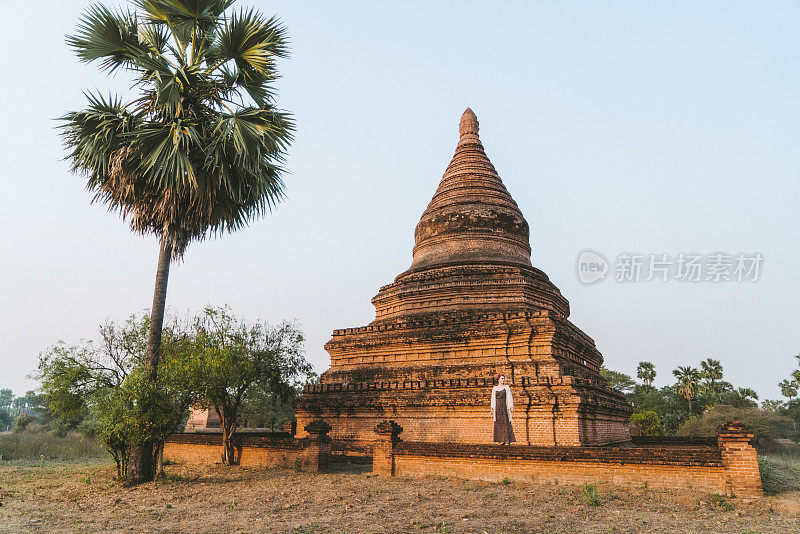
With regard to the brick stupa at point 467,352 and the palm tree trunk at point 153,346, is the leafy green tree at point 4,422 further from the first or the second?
the palm tree trunk at point 153,346

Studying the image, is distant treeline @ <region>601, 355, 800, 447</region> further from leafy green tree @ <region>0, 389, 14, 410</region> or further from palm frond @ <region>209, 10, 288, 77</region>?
leafy green tree @ <region>0, 389, 14, 410</region>

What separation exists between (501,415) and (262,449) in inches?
283

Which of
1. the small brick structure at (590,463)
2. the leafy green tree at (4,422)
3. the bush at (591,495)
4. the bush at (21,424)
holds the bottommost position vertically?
the leafy green tree at (4,422)

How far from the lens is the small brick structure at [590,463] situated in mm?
9273

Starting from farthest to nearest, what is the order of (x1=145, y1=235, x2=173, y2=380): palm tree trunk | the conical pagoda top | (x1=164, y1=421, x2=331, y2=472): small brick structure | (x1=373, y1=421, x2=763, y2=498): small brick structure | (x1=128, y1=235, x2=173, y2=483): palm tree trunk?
the conical pagoda top → (x1=164, y1=421, x2=331, y2=472): small brick structure → (x1=145, y1=235, x2=173, y2=380): palm tree trunk → (x1=128, y1=235, x2=173, y2=483): palm tree trunk → (x1=373, y1=421, x2=763, y2=498): small brick structure

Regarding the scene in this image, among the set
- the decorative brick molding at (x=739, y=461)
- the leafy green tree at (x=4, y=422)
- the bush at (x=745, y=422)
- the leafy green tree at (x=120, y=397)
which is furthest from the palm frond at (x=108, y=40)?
the leafy green tree at (x=4, y=422)

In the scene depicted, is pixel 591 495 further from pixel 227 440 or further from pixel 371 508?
pixel 227 440

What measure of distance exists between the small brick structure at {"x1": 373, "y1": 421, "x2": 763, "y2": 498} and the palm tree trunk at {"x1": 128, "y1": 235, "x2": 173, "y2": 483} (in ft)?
17.3

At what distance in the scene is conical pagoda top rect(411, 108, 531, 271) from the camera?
1977 cm

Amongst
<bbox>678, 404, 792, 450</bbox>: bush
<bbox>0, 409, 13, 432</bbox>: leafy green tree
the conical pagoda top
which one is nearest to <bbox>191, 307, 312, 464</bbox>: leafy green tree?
the conical pagoda top

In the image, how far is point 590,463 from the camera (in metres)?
10.3

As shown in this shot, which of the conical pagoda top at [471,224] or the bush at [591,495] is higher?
the conical pagoda top at [471,224]

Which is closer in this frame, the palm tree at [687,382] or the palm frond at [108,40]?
the palm frond at [108,40]

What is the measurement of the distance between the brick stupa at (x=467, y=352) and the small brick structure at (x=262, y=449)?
2038 millimetres
